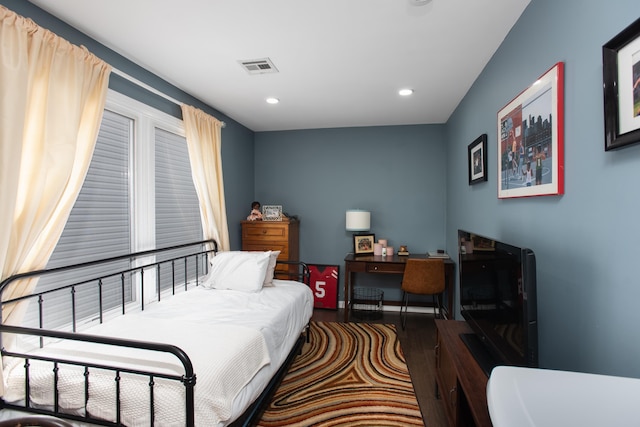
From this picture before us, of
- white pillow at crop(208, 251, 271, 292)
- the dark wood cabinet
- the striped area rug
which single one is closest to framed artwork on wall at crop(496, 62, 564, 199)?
the dark wood cabinet

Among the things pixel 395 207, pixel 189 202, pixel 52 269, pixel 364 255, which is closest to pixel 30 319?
pixel 52 269

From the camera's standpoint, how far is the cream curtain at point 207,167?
292 centimetres

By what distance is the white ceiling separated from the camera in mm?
1698

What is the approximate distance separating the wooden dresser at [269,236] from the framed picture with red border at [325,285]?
52 cm

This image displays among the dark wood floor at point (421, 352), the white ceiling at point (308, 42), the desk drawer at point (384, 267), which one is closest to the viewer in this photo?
the white ceiling at point (308, 42)

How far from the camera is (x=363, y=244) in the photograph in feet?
13.3

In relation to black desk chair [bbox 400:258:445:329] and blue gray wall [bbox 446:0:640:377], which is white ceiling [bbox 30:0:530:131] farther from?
black desk chair [bbox 400:258:445:329]

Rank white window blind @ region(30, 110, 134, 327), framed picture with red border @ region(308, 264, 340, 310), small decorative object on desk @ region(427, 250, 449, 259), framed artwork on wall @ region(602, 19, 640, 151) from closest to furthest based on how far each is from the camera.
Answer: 1. framed artwork on wall @ region(602, 19, 640, 151)
2. white window blind @ region(30, 110, 134, 327)
3. small decorative object on desk @ region(427, 250, 449, 259)
4. framed picture with red border @ region(308, 264, 340, 310)

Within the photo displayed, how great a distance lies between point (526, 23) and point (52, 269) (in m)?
3.01

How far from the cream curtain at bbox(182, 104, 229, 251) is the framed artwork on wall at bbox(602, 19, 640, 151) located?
2.90 m

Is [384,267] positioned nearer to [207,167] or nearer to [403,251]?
[403,251]

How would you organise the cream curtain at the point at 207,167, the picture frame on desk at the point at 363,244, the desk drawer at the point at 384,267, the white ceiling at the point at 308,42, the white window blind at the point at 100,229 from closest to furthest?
the white ceiling at the point at 308,42
the white window blind at the point at 100,229
the cream curtain at the point at 207,167
the desk drawer at the point at 384,267
the picture frame on desk at the point at 363,244

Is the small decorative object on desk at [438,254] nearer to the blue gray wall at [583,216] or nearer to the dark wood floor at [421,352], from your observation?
the dark wood floor at [421,352]

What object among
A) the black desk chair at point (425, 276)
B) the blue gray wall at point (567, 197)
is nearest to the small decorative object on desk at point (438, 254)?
the blue gray wall at point (567, 197)
